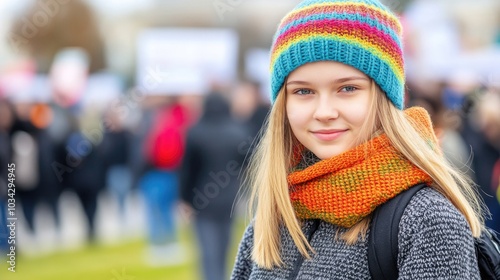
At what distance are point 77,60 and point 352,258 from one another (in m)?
14.9

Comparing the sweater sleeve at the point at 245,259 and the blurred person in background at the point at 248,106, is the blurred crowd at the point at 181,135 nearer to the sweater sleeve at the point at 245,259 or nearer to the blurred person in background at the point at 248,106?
the blurred person in background at the point at 248,106

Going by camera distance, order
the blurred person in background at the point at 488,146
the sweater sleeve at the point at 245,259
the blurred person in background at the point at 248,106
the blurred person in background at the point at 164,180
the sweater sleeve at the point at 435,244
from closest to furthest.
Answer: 1. the sweater sleeve at the point at 435,244
2. the sweater sleeve at the point at 245,259
3. the blurred person in background at the point at 488,146
4. the blurred person in background at the point at 164,180
5. the blurred person in background at the point at 248,106

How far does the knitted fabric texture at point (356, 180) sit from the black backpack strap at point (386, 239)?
0.9 inches

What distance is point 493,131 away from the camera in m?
7.50

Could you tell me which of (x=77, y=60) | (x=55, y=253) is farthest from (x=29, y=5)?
(x=55, y=253)

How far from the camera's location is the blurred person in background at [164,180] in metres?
10.4

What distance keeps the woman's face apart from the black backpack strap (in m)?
0.21

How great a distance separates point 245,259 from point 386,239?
23.1 inches

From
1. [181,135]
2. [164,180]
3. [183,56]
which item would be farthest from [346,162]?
[183,56]

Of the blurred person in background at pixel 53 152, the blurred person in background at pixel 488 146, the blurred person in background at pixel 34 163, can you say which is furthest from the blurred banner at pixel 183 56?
the blurred person in background at pixel 488 146

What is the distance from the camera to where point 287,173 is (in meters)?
2.48

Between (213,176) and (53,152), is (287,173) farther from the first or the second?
(53,152)

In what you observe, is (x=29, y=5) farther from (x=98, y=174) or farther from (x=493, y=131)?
(x=493, y=131)

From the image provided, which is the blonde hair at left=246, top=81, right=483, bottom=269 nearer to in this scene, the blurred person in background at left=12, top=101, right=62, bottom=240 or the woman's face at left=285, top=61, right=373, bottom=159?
the woman's face at left=285, top=61, right=373, bottom=159
